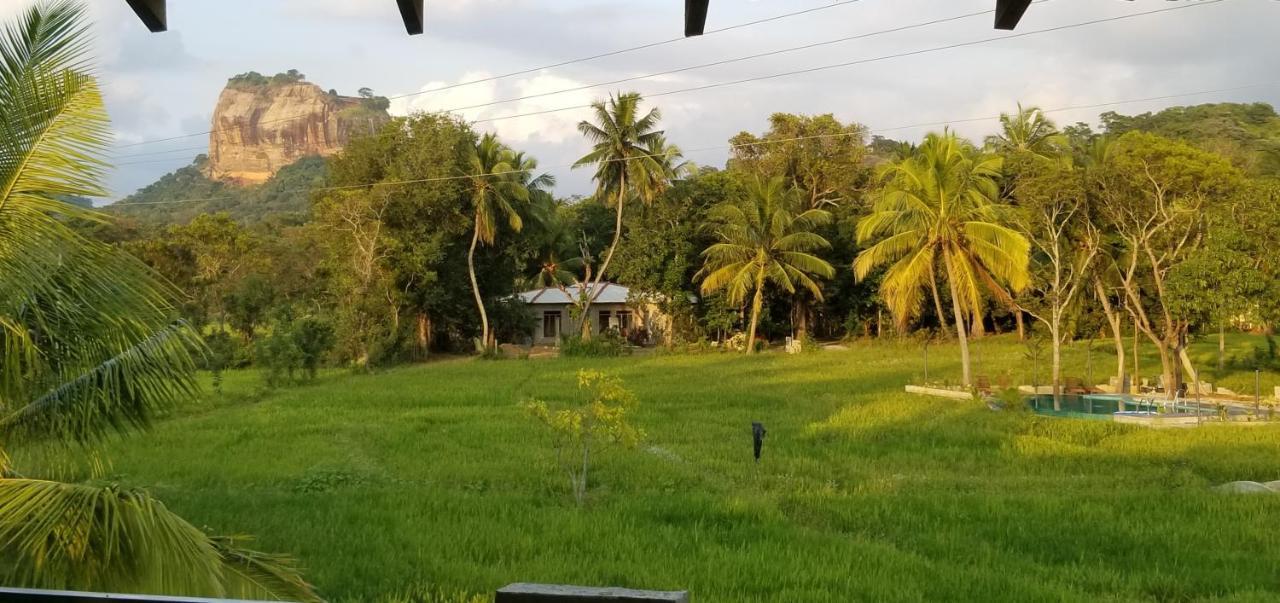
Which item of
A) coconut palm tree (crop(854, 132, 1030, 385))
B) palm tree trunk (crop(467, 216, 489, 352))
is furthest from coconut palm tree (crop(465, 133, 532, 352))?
coconut palm tree (crop(854, 132, 1030, 385))

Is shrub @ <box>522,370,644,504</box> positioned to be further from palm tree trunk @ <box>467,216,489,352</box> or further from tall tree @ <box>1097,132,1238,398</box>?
palm tree trunk @ <box>467,216,489,352</box>

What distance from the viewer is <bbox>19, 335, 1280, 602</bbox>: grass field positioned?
6078mm

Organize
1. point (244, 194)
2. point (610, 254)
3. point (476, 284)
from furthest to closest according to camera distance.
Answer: point (244, 194) < point (476, 284) < point (610, 254)

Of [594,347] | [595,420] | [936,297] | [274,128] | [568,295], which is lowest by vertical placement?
[594,347]

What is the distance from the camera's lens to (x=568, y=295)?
3816cm

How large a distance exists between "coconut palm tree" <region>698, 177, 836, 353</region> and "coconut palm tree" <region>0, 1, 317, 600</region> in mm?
26047

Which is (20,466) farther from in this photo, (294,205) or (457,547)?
(294,205)

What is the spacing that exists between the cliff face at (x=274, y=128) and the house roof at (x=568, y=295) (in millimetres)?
111623

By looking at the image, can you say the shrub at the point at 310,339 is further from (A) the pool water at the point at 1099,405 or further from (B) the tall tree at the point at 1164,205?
(B) the tall tree at the point at 1164,205

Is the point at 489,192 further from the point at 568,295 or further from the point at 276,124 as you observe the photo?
the point at 276,124

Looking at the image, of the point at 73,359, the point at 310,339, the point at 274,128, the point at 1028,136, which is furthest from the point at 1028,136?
the point at 274,128

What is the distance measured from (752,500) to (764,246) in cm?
2293

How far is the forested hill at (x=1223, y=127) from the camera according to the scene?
30533mm

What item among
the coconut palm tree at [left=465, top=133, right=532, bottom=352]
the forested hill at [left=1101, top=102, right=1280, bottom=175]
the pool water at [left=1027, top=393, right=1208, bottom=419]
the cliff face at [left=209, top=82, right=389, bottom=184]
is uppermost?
the cliff face at [left=209, top=82, right=389, bottom=184]
